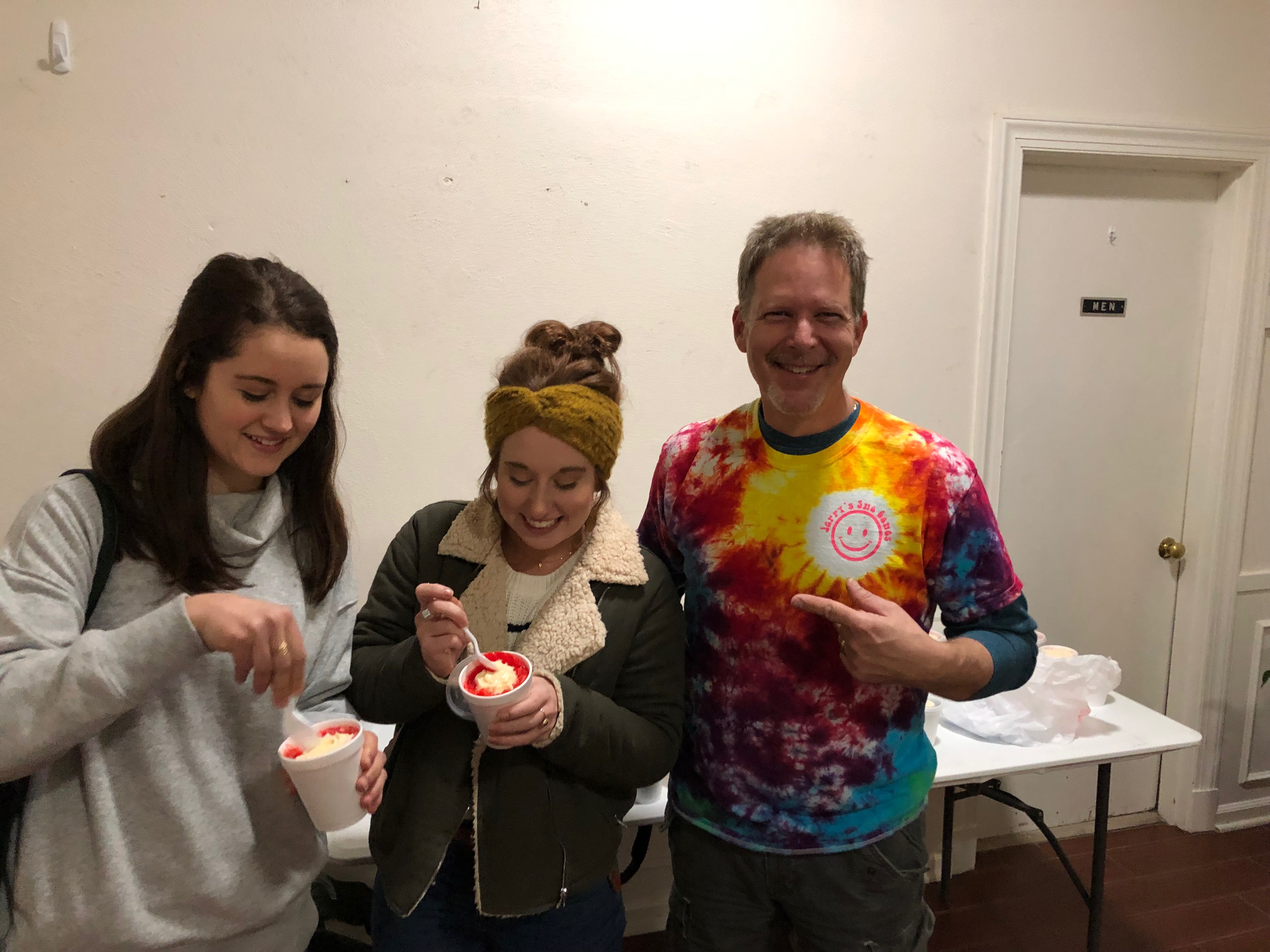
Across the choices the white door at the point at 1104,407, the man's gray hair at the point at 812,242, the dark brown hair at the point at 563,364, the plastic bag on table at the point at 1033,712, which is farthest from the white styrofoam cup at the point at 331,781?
the white door at the point at 1104,407

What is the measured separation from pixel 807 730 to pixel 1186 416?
99.3 inches

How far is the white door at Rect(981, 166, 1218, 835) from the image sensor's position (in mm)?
2656

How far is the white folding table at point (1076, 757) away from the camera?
1.83 meters

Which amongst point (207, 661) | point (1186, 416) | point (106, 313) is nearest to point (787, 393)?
point (207, 661)

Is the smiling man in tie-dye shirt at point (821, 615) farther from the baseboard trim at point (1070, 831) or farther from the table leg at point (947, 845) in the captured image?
the baseboard trim at point (1070, 831)

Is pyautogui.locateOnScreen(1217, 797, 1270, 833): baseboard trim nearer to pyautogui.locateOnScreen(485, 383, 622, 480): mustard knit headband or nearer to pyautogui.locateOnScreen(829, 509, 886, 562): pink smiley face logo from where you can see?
pyautogui.locateOnScreen(829, 509, 886, 562): pink smiley face logo

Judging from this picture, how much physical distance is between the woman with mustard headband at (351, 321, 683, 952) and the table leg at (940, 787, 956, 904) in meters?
1.67

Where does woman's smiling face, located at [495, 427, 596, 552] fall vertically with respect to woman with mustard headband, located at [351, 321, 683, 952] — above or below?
above

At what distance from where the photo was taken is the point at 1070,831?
298cm

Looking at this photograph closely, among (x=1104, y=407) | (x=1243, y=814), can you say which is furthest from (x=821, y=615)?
(x=1243, y=814)

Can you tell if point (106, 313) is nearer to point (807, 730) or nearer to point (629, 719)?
point (629, 719)

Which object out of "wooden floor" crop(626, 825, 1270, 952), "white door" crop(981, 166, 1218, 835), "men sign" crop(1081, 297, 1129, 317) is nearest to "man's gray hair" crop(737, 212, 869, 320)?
"white door" crop(981, 166, 1218, 835)

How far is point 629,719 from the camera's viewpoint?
46.2 inches

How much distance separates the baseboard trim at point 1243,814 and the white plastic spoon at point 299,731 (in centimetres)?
355
